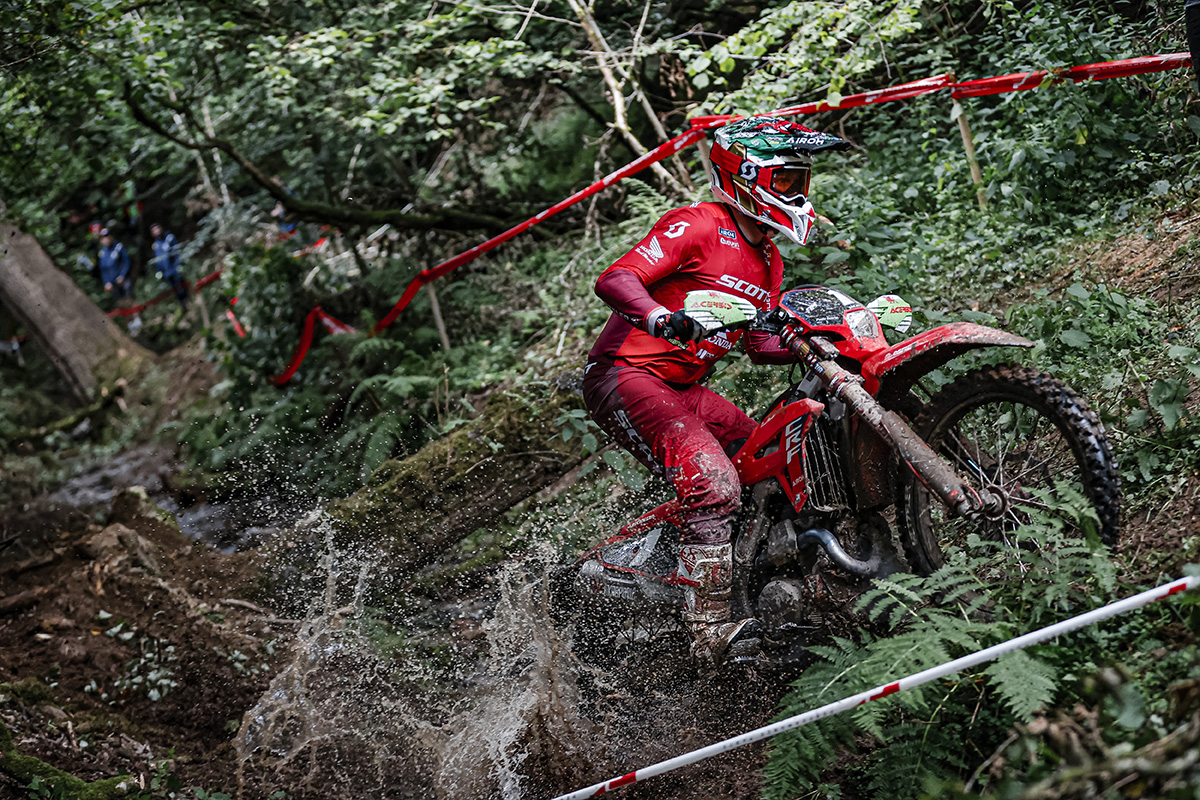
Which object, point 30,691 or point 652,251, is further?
point 30,691

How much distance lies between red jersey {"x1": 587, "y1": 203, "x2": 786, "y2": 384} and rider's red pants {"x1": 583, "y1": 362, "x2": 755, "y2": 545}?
11 cm

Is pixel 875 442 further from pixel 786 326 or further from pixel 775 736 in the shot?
pixel 775 736

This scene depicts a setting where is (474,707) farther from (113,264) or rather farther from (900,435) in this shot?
(113,264)

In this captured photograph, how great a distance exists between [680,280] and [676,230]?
26 cm

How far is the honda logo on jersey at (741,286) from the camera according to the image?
4.52 meters

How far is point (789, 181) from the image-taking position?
427 centimetres

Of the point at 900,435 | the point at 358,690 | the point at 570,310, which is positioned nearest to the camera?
the point at 900,435

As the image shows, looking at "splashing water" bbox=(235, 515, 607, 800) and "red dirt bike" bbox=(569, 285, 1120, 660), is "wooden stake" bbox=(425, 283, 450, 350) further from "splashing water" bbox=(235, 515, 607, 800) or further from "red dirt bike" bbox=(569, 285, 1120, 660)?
"red dirt bike" bbox=(569, 285, 1120, 660)

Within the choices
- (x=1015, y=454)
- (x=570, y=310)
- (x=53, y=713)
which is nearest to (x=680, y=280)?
(x=1015, y=454)

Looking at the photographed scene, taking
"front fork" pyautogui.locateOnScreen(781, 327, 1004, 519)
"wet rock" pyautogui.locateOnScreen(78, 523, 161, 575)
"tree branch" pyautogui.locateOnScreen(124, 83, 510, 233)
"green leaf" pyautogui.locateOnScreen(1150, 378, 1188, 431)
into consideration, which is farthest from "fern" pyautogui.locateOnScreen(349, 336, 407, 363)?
"green leaf" pyautogui.locateOnScreen(1150, 378, 1188, 431)

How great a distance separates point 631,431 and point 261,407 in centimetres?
736

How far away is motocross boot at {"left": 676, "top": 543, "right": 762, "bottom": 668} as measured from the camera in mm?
4270

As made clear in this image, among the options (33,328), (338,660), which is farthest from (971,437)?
(33,328)

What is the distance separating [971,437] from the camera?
3904mm
